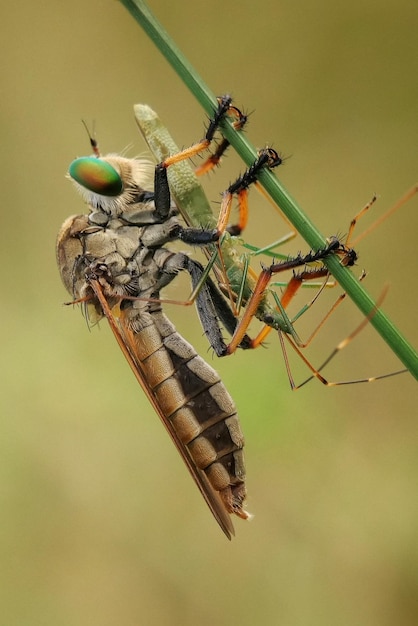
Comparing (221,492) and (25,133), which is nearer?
(221,492)

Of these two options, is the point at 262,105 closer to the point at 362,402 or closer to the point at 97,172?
the point at 362,402

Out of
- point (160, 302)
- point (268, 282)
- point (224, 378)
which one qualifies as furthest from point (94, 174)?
point (224, 378)

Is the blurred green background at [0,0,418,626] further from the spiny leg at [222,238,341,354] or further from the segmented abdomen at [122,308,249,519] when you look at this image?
the spiny leg at [222,238,341,354]

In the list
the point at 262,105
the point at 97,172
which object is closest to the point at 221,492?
the point at 97,172

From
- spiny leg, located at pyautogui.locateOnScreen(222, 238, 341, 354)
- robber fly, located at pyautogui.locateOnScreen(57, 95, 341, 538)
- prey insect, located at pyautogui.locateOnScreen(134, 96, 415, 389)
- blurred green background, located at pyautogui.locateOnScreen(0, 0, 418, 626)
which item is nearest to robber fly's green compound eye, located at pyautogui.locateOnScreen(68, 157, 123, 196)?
robber fly, located at pyautogui.locateOnScreen(57, 95, 341, 538)

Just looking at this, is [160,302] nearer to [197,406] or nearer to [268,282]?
[197,406]

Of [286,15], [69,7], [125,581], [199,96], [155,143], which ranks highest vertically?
[69,7]

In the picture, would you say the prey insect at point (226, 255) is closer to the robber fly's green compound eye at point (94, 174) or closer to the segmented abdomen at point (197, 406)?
the robber fly's green compound eye at point (94, 174)
